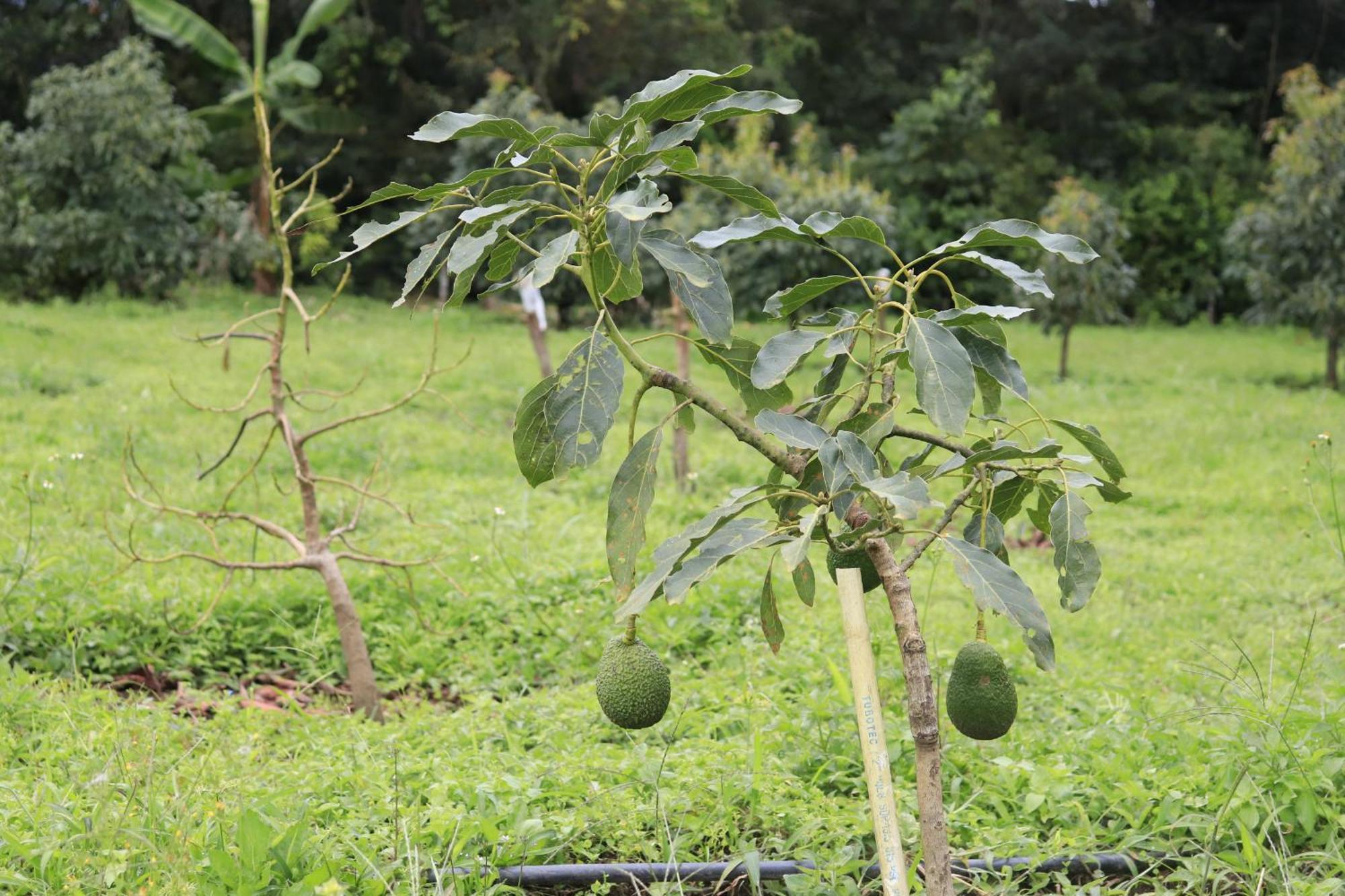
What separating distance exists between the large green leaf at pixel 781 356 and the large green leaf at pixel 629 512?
6.8 inches

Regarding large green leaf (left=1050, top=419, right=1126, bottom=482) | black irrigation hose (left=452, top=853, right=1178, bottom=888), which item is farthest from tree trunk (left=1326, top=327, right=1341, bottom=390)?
large green leaf (left=1050, top=419, right=1126, bottom=482)

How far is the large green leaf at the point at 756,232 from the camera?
1.58m

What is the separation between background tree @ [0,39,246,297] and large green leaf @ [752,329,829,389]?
12.5 meters

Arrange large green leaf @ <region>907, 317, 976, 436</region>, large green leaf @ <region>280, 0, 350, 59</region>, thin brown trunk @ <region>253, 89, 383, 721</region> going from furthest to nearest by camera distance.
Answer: large green leaf @ <region>280, 0, 350, 59</region>, thin brown trunk @ <region>253, 89, 383, 721</region>, large green leaf @ <region>907, 317, 976, 436</region>

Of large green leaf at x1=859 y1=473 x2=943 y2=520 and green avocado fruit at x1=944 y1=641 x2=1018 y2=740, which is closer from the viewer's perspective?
large green leaf at x1=859 y1=473 x2=943 y2=520

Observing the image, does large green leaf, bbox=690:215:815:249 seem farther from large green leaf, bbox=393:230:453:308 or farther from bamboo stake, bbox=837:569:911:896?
bamboo stake, bbox=837:569:911:896

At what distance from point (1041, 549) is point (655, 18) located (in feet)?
44.2

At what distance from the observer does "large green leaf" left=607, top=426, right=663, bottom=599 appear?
1659 millimetres

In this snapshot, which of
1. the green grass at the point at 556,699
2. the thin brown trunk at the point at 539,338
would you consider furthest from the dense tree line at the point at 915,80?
the green grass at the point at 556,699

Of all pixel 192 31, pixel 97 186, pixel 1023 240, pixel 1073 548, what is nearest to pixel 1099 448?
pixel 1073 548

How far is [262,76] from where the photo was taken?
41.3 feet

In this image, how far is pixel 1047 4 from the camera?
20172mm

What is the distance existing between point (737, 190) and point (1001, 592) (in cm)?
61

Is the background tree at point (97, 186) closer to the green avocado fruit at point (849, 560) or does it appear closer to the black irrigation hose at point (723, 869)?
the black irrigation hose at point (723, 869)
